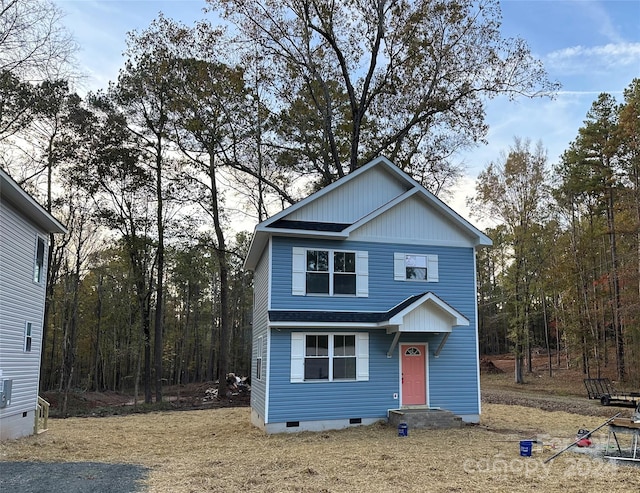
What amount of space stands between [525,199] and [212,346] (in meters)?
26.6

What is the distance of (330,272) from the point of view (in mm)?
13570

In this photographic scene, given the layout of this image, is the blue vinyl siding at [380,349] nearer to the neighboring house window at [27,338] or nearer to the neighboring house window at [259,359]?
A: the neighboring house window at [259,359]

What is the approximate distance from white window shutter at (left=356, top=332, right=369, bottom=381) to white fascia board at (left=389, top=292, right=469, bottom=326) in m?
1.11

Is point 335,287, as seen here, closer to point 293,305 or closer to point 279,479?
point 293,305

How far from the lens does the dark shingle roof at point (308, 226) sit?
13.3m

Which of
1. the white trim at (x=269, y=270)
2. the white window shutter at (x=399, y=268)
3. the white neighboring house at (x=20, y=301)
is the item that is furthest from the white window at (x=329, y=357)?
the white neighboring house at (x=20, y=301)

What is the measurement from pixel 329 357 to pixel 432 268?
3.85 meters

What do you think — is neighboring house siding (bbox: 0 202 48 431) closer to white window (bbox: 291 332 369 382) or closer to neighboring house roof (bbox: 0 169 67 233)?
neighboring house roof (bbox: 0 169 67 233)

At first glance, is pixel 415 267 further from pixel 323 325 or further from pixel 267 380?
pixel 267 380

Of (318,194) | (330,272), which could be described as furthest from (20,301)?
(318,194)

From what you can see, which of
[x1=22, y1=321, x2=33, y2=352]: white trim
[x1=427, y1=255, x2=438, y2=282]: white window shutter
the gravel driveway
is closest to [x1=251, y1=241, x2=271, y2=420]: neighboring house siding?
[x1=427, y1=255, x2=438, y2=282]: white window shutter

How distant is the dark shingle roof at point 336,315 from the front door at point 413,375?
3.95ft

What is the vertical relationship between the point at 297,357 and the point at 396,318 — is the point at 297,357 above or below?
below

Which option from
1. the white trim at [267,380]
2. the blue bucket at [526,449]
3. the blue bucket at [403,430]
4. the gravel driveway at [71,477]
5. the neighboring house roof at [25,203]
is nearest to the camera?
the gravel driveway at [71,477]
